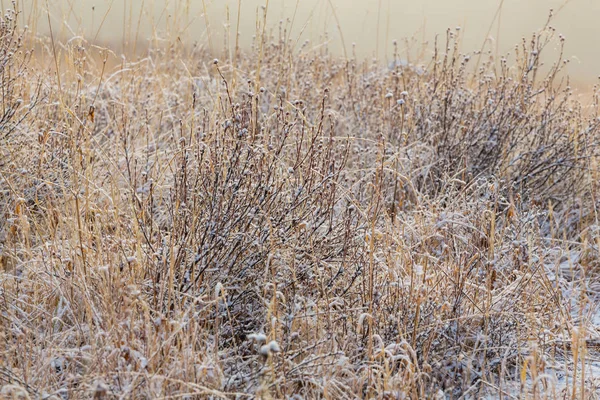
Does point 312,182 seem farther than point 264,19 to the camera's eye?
No

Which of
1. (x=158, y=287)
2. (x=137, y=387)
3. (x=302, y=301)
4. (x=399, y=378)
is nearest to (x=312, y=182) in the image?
(x=302, y=301)

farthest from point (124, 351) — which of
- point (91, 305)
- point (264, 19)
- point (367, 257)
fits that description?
point (264, 19)

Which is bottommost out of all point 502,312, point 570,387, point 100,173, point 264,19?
point 570,387

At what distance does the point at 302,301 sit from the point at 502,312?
0.75 meters

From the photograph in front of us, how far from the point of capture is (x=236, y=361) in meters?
1.94

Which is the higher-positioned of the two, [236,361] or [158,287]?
[158,287]

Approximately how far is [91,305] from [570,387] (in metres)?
1.65

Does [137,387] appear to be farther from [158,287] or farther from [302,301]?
[302,301]

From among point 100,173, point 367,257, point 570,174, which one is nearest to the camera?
point 367,257

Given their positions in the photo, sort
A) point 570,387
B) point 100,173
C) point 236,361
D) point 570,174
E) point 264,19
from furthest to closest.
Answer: point 570,174 < point 100,173 < point 264,19 < point 570,387 < point 236,361

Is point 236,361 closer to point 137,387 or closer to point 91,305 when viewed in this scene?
point 137,387

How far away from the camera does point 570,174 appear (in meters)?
4.14

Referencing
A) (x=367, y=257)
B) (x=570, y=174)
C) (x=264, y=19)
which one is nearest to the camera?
(x=367, y=257)

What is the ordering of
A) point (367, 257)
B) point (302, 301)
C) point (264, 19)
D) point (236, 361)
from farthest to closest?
point (264, 19) < point (367, 257) < point (302, 301) < point (236, 361)
